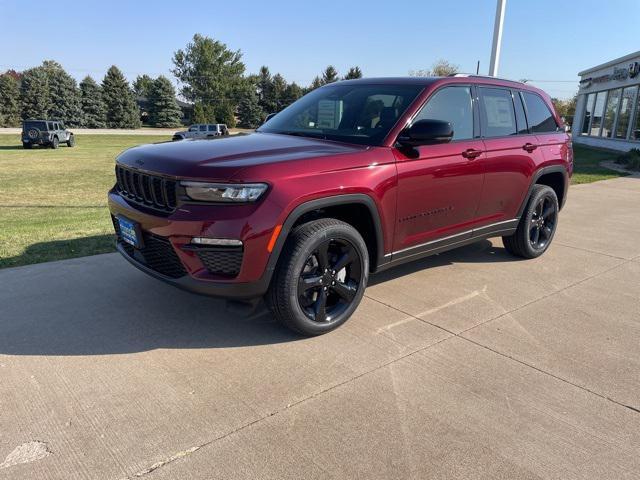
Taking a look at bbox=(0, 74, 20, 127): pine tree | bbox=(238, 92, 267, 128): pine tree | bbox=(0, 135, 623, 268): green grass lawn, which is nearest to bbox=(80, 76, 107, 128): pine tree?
bbox=(0, 74, 20, 127): pine tree

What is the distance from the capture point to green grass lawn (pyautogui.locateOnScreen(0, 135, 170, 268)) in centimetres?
556

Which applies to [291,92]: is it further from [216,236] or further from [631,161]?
[216,236]

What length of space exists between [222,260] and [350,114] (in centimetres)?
185

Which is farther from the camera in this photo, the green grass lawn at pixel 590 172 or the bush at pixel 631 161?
the bush at pixel 631 161

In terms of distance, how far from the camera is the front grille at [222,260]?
306cm

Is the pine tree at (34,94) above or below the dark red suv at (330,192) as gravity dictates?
above

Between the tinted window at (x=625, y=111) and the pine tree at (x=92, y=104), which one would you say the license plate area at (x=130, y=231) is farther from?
the pine tree at (x=92, y=104)

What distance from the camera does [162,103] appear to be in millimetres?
64938

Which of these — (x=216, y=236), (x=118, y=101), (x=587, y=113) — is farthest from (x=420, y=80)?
(x=118, y=101)

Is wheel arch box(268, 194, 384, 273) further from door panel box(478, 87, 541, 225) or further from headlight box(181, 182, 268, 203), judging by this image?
door panel box(478, 87, 541, 225)

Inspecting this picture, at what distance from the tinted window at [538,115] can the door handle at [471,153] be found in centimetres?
121

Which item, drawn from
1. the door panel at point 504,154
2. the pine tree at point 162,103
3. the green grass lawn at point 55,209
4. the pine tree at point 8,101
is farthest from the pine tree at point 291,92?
the door panel at point 504,154

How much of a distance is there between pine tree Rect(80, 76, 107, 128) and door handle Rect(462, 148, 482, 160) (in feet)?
203

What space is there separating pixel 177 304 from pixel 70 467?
186 centimetres
